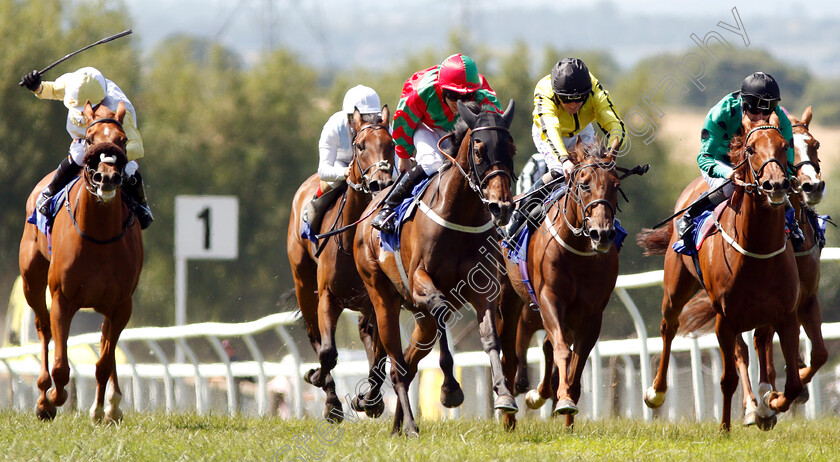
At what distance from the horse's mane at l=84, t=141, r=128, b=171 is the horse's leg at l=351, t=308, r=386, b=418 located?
7.31 feet

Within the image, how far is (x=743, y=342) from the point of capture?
8383mm

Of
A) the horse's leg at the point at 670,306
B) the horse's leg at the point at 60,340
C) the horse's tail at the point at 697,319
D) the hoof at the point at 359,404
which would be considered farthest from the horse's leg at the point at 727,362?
the horse's leg at the point at 60,340

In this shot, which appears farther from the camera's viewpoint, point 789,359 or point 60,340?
point 60,340

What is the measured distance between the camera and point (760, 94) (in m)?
7.31

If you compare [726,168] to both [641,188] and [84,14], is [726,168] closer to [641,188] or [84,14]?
[641,188]

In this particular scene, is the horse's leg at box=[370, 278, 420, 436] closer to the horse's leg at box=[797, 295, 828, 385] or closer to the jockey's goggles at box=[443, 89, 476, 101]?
the jockey's goggles at box=[443, 89, 476, 101]

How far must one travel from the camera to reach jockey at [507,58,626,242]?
7723 mm

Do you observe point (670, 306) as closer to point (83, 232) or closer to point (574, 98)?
point (574, 98)

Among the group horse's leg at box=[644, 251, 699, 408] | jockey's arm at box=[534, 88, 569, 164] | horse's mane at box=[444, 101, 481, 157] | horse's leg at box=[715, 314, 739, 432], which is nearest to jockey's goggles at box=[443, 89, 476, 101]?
horse's mane at box=[444, 101, 481, 157]

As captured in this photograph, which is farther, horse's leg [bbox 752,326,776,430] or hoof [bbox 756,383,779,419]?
horse's leg [bbox 752,326,776,430]

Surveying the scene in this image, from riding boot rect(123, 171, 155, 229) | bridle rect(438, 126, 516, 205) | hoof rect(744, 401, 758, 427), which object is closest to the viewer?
bridle rect(438, 126, 516, 205)

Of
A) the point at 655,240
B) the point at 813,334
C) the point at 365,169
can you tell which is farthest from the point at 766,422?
→ the point at 365,169

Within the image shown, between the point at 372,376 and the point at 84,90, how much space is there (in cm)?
287

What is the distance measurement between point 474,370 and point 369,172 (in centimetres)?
365
